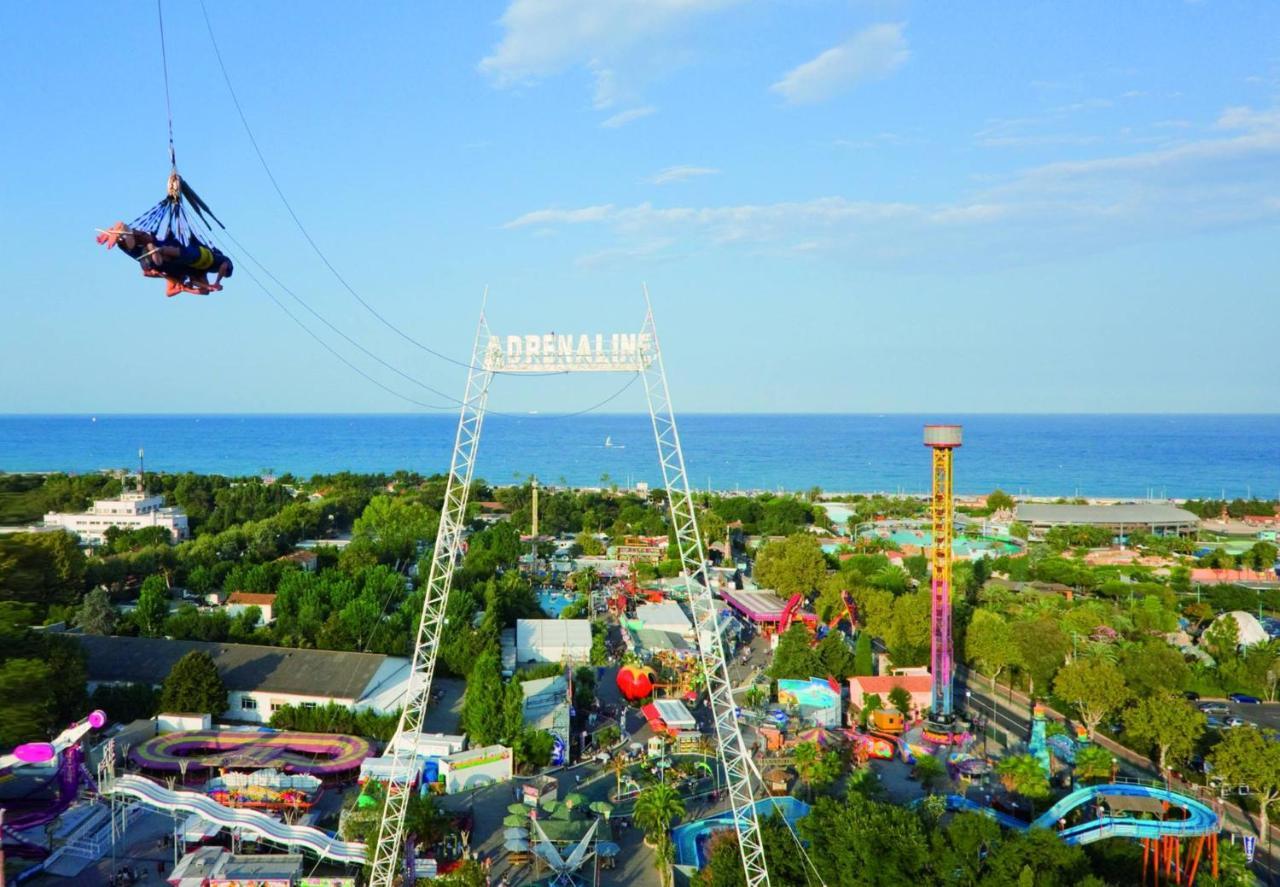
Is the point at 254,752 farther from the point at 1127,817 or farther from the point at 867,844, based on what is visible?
the point at 1127,817

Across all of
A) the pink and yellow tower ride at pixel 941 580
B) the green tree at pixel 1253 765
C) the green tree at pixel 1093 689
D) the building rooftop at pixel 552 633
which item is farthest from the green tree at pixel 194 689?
the green tree at pixel 1253 765

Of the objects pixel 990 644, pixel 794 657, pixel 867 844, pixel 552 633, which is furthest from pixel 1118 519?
pixel 867 844

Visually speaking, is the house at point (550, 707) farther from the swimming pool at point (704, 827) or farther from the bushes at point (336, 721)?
the swimming pool at point (704, 827)

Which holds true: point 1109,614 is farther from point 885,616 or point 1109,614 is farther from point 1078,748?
point 1078,748

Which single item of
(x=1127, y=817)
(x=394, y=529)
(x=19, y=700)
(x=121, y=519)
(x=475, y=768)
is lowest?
(x=475, y=768)

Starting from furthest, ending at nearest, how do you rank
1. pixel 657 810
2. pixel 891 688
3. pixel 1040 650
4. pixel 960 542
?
1. pixel 960 542
2. pixel 1040 650
3. pixel 891 688
4. pixel 657 810

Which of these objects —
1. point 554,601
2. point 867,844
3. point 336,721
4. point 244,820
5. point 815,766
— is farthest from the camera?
point 554,601

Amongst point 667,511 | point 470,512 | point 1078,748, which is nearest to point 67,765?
point 1078,748
